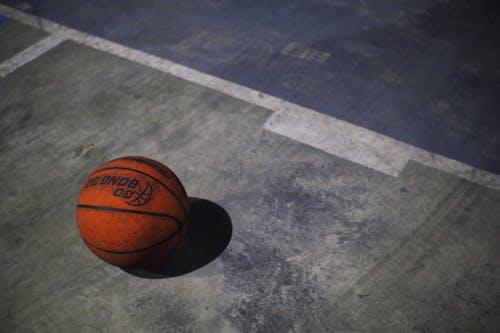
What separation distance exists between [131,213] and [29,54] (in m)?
5.67

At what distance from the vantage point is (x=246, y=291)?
4660mm

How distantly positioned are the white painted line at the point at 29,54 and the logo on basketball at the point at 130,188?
16.1 ft

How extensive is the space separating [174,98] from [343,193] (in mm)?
3156

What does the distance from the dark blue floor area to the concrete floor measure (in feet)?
2.70

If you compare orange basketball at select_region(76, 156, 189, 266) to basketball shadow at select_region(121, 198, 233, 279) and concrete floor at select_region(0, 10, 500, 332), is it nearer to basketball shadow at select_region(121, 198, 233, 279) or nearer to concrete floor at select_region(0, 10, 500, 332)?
basketball shadow at select_region(121, 198, 233, 279)

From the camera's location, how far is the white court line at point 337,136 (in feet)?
18.9

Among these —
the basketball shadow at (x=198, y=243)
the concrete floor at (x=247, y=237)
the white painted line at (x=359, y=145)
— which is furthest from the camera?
the white painted line at (x=359, y=145)

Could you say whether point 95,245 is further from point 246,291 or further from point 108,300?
point 246,291

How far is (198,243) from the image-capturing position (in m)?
5.13

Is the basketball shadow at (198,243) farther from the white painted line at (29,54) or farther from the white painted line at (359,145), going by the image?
the white painted line at (29,54)

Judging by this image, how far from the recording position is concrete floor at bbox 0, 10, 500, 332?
448 cm

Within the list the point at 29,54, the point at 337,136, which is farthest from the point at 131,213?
the point at 29,54

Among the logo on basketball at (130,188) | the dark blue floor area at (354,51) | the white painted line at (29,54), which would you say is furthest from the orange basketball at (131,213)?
the white painted line at (29,54)

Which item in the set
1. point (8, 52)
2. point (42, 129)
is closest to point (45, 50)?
point (8, 52)
